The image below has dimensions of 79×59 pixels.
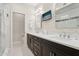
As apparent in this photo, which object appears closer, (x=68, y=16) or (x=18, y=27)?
(x=68, y=16)

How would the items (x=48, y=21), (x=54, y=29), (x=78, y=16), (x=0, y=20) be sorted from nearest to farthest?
(x=78, y=16) → (x=0, y=20) → (x=54, y=29) → (x=48, y=21)

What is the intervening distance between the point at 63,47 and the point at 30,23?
10.7 ft

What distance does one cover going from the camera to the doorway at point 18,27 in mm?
3911

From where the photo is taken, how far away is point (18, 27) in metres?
4.06

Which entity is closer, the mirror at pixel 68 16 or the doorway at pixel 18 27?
the mirror at pixel 68 16

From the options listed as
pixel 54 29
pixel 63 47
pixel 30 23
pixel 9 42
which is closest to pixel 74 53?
pixel 63 47

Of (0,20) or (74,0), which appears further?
(0,20)

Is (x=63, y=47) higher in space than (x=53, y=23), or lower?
lower

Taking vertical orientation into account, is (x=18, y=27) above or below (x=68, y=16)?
below

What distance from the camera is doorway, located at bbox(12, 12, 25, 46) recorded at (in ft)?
12.8

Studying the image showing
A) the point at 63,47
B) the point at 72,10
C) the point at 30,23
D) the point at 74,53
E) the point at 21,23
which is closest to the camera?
the point at 74,53

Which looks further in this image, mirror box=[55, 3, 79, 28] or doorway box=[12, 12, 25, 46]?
doorway box=[12, 12, 25, 46]

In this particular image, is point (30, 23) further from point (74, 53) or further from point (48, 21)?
point (74, 53)

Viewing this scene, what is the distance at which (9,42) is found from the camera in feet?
12.0
